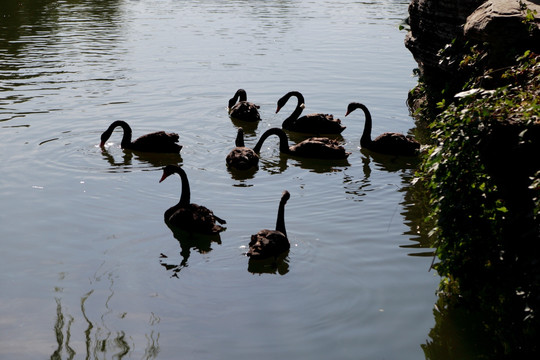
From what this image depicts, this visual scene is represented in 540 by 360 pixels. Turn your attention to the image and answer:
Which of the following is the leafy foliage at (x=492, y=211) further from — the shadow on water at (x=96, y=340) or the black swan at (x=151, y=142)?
the black swan at (x=151, y=142)

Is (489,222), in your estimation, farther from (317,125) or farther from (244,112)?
(244,112)

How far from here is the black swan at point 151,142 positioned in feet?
46.6

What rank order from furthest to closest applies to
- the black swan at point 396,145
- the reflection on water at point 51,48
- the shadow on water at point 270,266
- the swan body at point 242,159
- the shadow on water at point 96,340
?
1. the reflection on water at point 51,48
2. the black swan at point 396,145
3. the swan body at point 242,159
4. the shadow on water at point 270,266
5. the shadow on water at point 96,340

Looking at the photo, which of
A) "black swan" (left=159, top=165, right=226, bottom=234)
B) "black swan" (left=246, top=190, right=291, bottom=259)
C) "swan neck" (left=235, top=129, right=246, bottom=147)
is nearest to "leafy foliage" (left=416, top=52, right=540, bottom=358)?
"black swan" (left=246, top=190, right=291, bottom=259)

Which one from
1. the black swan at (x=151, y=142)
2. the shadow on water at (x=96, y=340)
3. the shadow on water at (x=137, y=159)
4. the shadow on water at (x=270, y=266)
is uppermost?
the shadow on water at (x=96, y=340)

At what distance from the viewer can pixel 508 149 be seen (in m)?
6.95

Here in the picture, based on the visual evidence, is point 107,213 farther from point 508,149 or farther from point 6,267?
point 508,149

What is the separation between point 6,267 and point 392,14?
3131 cm

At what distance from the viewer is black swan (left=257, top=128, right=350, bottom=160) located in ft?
45.7

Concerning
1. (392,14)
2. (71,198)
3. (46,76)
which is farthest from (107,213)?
(392,14)

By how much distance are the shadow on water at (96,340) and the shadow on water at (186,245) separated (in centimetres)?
129

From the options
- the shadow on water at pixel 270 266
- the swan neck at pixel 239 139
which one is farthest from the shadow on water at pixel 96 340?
the swan neck at pixel 239 139

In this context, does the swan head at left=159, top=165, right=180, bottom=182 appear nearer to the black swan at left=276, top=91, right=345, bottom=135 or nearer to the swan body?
the swan body

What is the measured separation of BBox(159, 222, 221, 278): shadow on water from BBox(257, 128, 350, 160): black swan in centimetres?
423
